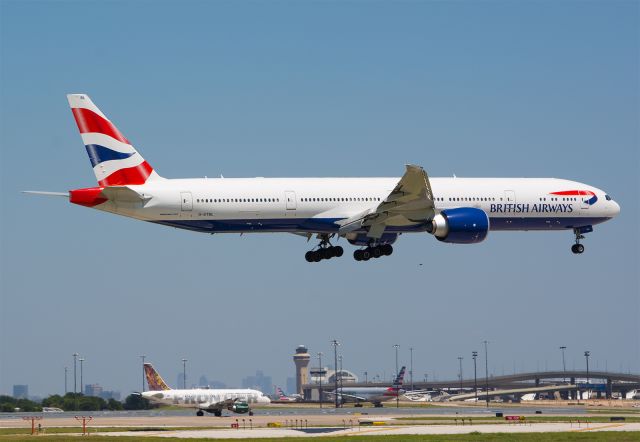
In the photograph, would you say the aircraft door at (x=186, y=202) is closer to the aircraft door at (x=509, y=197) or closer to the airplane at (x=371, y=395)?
the aircraft door at (x=509, y=197)

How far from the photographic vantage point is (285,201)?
65688mm

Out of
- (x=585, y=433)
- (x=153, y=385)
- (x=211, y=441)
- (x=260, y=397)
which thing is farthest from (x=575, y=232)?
A: (x=153, y=385)

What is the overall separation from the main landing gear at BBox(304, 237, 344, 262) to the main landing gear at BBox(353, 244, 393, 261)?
6.52 ft

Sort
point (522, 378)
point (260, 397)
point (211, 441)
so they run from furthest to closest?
1. point (522, 378)
2. point (260, 397)
3. point (211, 441)

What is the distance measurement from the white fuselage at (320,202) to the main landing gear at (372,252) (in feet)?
5.93

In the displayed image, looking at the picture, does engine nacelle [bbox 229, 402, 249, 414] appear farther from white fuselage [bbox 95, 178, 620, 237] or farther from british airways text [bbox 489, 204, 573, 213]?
british airways text [bbox 489, 204, 573, 213]

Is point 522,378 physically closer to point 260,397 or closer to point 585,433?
point 260,397

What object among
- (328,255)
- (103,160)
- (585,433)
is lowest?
(585,433)

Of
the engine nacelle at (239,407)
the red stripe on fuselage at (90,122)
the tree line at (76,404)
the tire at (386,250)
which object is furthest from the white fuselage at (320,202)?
the tree line at (76,404)

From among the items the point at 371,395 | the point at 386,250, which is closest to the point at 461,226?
the point at 386,250

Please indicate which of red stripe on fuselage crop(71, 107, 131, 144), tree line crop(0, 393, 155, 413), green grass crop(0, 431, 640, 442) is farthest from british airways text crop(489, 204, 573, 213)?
tree line crop(0, 393, 155, 413)

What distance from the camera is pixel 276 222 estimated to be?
65.8m

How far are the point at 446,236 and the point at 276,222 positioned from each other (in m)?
10.3

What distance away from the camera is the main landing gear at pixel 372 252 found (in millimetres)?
69625
